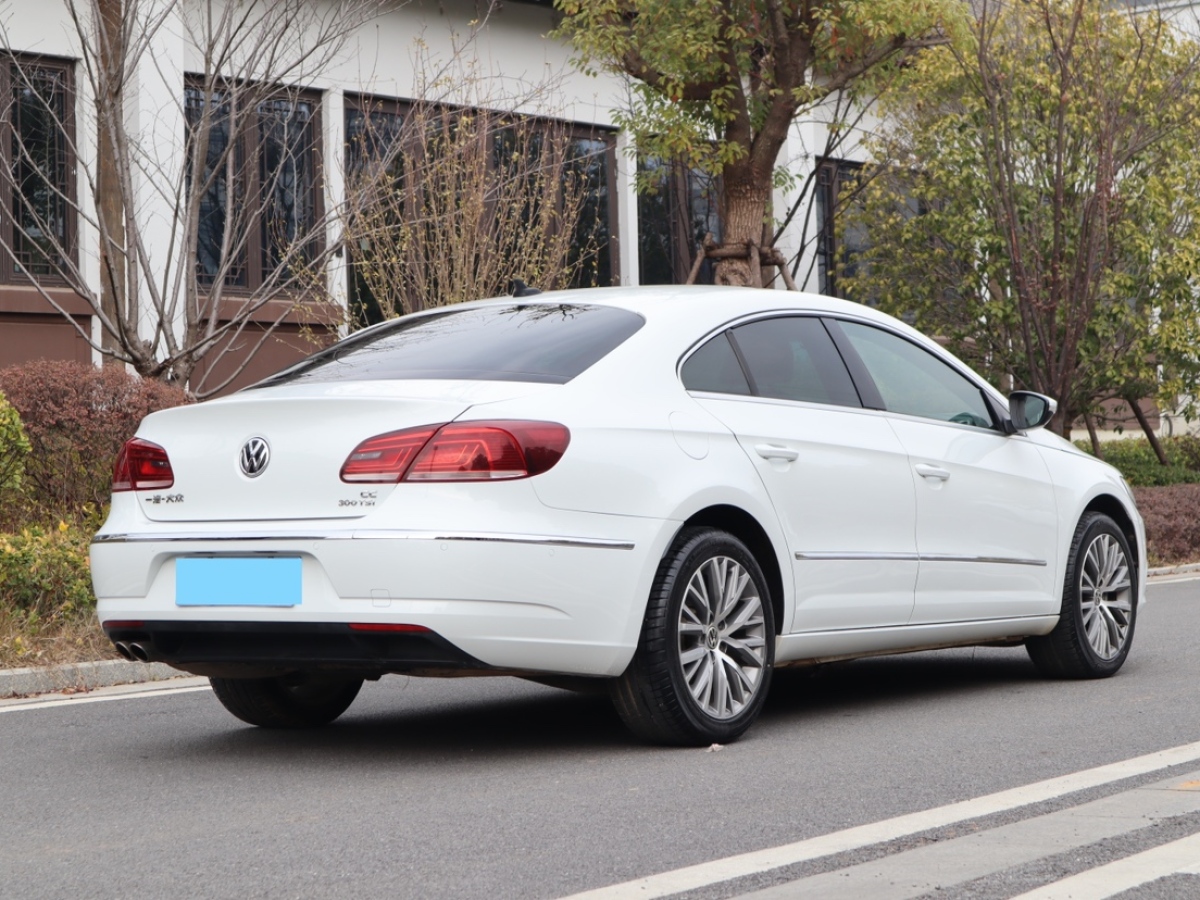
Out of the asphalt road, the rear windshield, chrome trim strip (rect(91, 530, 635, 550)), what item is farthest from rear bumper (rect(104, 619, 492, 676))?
the rear windshield

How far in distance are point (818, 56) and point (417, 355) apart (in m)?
10.2

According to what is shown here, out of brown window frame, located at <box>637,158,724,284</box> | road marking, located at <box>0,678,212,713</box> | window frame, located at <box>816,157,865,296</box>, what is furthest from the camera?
window frame, located at <box>816,157,865,296</box>

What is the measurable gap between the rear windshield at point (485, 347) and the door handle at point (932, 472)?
1451mm

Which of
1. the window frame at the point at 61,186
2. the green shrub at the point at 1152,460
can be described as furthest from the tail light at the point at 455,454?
the green shrub at the point at 1152,460

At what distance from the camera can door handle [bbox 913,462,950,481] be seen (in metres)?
6.98

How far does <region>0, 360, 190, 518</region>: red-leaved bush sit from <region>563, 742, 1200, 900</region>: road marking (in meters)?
6.66

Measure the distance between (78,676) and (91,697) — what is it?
40 cm

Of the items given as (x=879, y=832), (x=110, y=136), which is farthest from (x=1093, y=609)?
(x=110, y=136)

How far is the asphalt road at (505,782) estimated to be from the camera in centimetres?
427

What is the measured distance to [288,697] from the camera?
21.8ft

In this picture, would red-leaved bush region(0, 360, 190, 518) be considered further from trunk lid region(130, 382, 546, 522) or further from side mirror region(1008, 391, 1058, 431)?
side mirror region(1008, 391, 1058, 431)

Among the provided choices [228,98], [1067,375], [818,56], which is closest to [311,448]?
[228,98]

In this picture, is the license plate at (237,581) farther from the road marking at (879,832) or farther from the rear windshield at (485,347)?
the road marking at (879,832)

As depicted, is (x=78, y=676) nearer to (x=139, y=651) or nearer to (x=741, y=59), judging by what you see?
(x=139, y=651)
